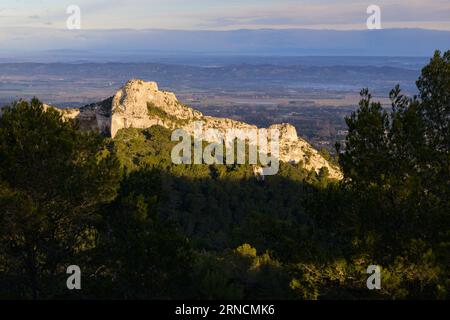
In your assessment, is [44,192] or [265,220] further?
[265,220]

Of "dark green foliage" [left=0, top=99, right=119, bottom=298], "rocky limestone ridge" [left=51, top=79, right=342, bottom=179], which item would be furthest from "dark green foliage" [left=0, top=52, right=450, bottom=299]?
"rocky limestone ridge" [left=51, top=79, right=342, bottom=179]

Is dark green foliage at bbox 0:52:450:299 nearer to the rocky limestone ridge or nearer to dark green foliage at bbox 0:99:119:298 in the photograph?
dark green foliage at bbox 0:99:119:298

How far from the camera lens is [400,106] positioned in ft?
47.3

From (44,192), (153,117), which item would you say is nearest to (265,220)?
(44,192)

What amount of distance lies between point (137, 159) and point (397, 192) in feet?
141

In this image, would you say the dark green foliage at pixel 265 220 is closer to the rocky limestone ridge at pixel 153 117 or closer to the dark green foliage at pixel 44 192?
the dark green foliage at pixel 44 192

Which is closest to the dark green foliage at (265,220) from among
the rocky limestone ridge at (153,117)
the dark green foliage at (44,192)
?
the dark green foliage at (44,192)

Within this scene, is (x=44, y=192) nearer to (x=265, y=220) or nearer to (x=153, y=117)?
(x=265, y=220)

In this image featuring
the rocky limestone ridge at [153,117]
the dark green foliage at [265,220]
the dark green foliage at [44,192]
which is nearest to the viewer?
the dark green foliage at [265,220]

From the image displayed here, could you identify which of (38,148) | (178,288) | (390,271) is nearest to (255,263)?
(178,288)

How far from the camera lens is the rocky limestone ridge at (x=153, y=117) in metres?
61.9

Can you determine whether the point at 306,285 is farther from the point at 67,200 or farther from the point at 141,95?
the point at 141,95

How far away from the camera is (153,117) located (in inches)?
→ 2650

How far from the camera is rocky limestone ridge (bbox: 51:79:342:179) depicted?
61894 millimetres
